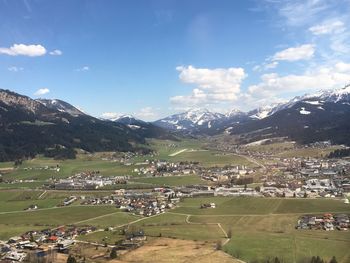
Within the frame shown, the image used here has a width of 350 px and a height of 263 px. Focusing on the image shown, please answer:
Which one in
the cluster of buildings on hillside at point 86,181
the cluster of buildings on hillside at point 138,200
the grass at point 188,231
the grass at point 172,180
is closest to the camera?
the grass at point 188,231

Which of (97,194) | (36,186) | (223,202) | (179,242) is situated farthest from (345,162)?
(179,242)

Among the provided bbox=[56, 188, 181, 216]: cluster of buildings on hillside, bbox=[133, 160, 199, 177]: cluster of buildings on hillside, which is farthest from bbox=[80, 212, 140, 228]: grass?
bbox=[133, 160, 199, 177]: cluster of buildings on hillside

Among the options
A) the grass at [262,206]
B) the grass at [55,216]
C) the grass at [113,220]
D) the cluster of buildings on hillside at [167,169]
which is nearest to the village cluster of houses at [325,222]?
the grass at [262,206]

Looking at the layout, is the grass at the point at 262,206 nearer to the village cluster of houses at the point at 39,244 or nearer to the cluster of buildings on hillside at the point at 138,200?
the cluster of buildings on hillside at the point at 138,200

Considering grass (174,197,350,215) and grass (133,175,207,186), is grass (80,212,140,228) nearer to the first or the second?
grass (174,197,350,215)

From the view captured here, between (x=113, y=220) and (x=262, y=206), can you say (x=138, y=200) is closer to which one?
(x=113, y=220)

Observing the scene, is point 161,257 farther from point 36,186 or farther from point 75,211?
point 36,186

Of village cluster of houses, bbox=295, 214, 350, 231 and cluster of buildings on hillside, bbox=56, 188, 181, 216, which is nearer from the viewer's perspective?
village cluster of houses, bbox=295, 214, 350, 231
